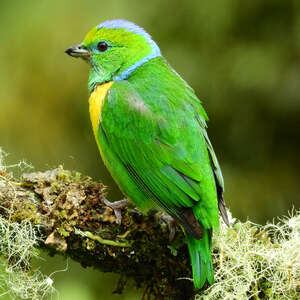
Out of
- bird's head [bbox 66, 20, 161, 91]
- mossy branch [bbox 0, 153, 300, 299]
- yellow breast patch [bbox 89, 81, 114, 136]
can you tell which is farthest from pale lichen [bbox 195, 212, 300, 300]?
bird's head [bbox 66, 20, 161, 91]

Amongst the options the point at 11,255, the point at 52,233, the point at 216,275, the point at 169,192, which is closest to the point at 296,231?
the point at 216,275

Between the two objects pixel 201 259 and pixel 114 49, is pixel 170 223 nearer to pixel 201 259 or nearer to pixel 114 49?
pixel 201 259

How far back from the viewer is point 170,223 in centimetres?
315

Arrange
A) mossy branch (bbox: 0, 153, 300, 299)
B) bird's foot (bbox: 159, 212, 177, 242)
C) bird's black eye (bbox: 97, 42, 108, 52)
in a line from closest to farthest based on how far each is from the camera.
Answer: mossy branch (bbox: 0, 153, 300, 299), bird's foot (bbox: 159, 212, 177, 242), bird's black eye (bbox: 97, 42, 108, 52)

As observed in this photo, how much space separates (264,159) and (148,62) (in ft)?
5.23

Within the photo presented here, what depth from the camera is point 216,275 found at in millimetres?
2934

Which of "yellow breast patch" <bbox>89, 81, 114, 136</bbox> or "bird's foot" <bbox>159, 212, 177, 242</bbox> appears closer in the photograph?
"bird's foot" <bbox>159, 212, 177, 242</bbox>

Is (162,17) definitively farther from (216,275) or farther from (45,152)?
(216,275)

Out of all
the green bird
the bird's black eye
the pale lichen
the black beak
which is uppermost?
the bird's black eye

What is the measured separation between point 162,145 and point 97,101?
603 millimetres

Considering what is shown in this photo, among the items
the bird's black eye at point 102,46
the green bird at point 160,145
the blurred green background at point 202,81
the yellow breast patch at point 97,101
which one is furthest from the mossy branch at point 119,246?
the blurred green background at point 202,81

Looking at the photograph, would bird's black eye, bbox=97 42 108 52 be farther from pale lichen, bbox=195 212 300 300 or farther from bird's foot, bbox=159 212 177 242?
pale lichen, bbox=195 212 300 300

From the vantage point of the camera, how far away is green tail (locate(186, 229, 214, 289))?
2.82m

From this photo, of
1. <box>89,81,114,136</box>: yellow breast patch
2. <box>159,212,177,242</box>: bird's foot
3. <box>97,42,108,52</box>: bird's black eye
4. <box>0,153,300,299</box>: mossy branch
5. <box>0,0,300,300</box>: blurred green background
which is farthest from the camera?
<box>0,0,300,300</box>: blurred green background
